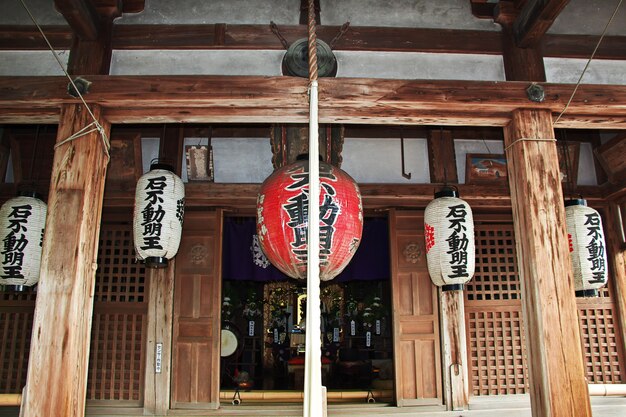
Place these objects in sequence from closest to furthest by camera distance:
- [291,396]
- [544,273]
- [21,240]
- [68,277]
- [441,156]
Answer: [68,277] → [544,273] → [21,240] → [441,156] → [291,396]

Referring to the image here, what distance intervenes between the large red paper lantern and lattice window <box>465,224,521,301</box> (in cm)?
436

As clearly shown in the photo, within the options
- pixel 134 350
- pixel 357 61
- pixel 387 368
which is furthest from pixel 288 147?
pixel 387 368

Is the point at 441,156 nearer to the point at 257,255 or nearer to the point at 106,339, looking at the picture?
the point at 257,255

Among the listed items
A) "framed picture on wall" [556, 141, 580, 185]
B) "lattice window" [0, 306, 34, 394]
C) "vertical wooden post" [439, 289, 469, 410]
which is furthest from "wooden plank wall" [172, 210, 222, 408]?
"framed picture on wall" [556, 141, 580, 185]

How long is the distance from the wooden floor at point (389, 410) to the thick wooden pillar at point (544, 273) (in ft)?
10.6

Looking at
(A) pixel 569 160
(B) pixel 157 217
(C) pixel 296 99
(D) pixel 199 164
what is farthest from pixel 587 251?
(D) pixel 199 164

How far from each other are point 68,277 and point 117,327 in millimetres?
3718

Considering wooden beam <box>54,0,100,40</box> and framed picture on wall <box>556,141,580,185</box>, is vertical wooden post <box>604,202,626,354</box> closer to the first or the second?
framed picture on wall <box>556,141,580,185</box>

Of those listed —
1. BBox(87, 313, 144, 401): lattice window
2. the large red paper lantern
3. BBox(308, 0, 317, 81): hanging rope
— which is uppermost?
BBox(308, 0, 317, 81): hanging rope

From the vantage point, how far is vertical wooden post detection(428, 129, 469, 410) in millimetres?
7098

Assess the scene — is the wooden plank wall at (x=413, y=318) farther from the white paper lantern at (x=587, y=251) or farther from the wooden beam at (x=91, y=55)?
the wooden beam at (x=91, y=55)

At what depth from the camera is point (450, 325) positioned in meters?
7.30

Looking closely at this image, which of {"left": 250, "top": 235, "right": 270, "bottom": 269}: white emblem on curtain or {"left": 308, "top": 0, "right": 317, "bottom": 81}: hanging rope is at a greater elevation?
{"left": 308, "top": 0, "right": 317, "bottom": 81}: hanging rope

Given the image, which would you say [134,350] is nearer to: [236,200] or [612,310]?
[236,200]
